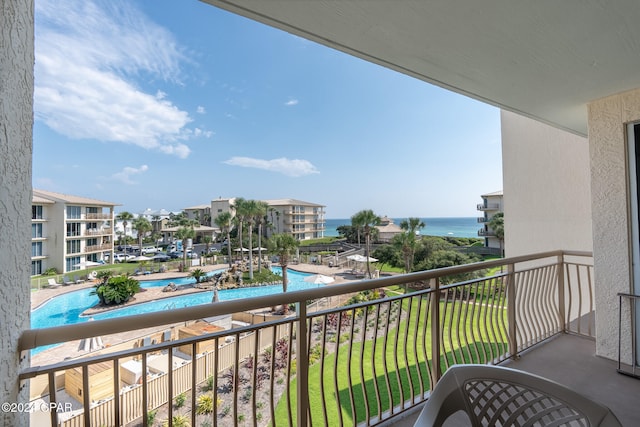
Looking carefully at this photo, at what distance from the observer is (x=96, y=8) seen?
15758mm

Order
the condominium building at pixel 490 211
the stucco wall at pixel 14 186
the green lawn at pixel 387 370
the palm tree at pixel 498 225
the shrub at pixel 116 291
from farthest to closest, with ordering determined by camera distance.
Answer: the condominium building at pixel 490 211 < the palm tree at pixel 498 225 < the shrub at pixel 116 291 < the green lawn at pixel 387 370 < the stucco wall at pixel 14 186

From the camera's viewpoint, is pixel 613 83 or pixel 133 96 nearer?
pixel 613 83

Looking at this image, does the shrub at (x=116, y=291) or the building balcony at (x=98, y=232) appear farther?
the building balcony at (x=98, y=232)

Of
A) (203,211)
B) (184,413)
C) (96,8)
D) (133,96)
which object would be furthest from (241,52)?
(184,413)

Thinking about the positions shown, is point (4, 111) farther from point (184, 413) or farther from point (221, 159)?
point (221, 159)

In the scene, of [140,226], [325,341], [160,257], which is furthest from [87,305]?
[325,341]

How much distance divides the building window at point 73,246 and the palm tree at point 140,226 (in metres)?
7.58

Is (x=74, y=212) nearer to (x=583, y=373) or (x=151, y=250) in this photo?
(x=151, y=250)

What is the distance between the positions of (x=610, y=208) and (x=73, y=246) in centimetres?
2850

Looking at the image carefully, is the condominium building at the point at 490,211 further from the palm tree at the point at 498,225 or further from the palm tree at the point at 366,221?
the palm tree at the point at 366,221

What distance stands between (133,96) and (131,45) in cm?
758

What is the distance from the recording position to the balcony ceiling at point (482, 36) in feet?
4.65

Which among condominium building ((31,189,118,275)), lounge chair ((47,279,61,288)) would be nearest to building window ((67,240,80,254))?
condominium building ((31,189,118,275))

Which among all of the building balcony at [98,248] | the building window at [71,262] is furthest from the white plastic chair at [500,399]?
the building balcony at [98,248]
